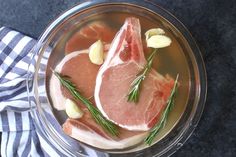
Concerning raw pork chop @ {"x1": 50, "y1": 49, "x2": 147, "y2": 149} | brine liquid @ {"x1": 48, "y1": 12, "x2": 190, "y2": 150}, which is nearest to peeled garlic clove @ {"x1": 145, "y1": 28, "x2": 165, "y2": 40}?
brine liquid @ {"x1": 48, "y1": 12, "x2": 190, "y2": 150}

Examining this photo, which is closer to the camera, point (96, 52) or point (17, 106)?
point (96, 52)

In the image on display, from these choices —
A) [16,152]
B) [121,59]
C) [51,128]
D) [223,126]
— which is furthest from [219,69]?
[16,152]

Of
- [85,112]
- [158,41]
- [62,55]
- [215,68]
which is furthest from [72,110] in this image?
[215,68]

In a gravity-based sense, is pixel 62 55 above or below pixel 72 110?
above

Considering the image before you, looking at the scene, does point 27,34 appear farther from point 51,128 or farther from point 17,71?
point 51,128

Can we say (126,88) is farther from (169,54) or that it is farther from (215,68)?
(215,68)

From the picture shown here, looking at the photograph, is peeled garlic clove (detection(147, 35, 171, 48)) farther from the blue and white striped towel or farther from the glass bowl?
the blue and white striped towel
